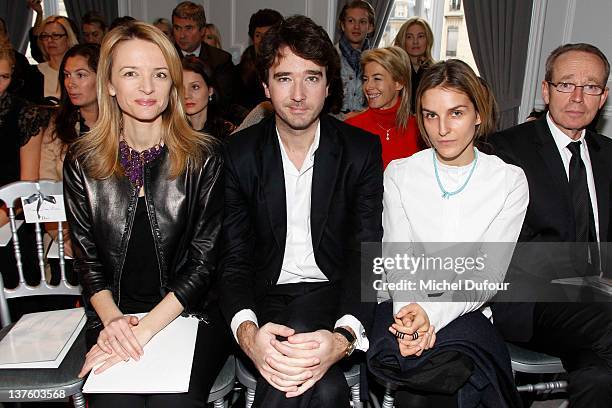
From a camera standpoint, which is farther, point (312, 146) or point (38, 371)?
point (312, 146)

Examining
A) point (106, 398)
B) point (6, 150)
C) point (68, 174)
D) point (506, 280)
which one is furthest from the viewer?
point (6, 150)

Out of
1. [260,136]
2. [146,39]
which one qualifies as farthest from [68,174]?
[260,136]

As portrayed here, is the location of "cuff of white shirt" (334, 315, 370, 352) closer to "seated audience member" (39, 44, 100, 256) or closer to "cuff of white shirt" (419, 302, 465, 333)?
"cuff of white shirt" (419, 302, 465, 333)

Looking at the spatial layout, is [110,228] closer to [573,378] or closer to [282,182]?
[282,182]

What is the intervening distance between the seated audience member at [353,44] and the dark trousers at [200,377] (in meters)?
2.84

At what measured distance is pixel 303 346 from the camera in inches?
70.2

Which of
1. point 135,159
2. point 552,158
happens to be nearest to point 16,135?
point 135,159

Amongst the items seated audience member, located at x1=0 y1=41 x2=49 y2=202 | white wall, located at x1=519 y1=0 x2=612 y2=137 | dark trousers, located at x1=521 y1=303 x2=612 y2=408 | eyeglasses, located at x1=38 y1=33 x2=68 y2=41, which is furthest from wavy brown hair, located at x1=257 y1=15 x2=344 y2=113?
white wall, located at x1=519 y1=0 x2=612 y2=137

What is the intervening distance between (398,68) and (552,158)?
1.32m

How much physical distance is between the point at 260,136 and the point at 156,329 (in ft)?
2.69

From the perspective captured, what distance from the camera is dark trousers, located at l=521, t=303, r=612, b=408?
6.31ft

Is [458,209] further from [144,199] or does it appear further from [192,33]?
[192,33]

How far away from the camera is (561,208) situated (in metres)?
2.22

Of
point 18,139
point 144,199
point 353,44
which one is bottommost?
point 144,199
